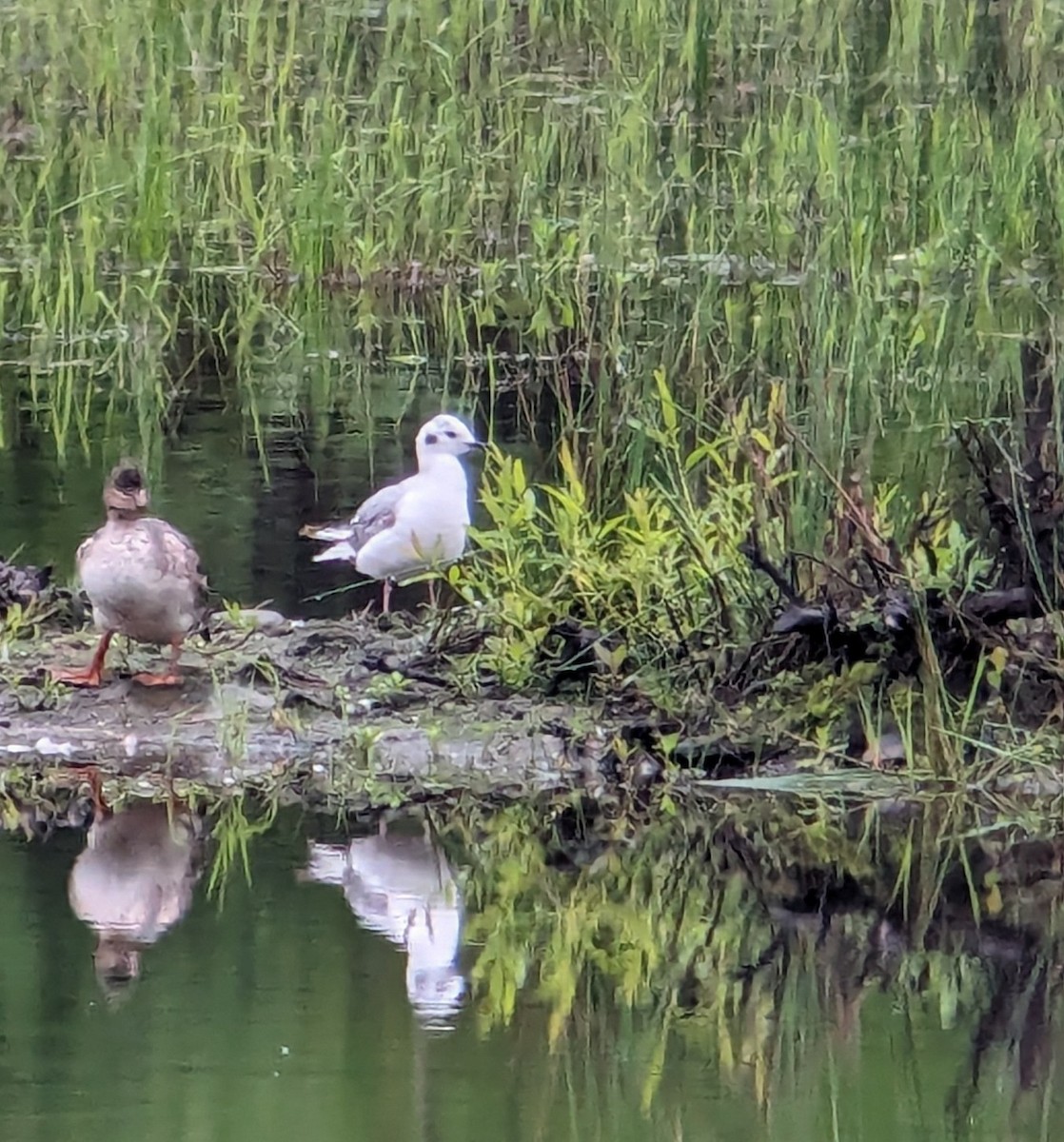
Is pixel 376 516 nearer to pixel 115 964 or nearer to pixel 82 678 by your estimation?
pixel 82 678

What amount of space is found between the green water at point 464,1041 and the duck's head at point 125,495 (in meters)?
1.67

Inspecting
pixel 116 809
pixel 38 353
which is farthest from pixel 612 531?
pixel 38 353

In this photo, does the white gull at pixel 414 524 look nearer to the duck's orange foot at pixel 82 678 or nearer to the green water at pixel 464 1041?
the duck's orange foot at pixel 82 678

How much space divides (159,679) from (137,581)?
0.29m

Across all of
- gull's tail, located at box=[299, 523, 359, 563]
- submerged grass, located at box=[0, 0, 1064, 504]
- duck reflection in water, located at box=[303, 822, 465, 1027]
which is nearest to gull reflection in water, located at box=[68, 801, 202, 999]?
duck reflection in water, located at box=[303, 822, 465, 1027]

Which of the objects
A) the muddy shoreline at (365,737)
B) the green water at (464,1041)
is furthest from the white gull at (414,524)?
the green water at (464,1041)

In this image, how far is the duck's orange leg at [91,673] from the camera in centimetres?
750

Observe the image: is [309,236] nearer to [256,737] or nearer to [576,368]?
[576,368]

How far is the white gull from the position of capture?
27.0ft

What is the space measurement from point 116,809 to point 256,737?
0.60 meters

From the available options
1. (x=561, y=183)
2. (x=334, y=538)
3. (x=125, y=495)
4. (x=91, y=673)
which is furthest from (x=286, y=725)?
(x=561, y=183)

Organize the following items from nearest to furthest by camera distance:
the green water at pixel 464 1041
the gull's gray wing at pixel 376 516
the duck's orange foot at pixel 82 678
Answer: the green water at pixel 464 1041
the duck's orange foot at pixel 82 678
the gull's gray wing at pixel 376 516

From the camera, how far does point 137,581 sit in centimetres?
736

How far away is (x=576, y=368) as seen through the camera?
10.6 metres
